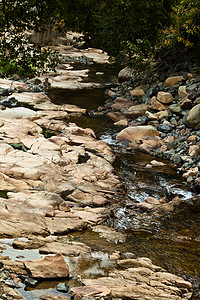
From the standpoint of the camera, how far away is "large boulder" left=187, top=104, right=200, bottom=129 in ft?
43.7

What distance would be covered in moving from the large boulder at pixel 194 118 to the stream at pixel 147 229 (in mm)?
2256

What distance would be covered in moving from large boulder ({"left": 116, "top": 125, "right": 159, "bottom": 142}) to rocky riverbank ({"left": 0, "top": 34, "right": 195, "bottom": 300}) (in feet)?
3.71

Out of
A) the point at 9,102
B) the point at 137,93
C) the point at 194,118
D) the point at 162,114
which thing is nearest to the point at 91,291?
the point at 194,118

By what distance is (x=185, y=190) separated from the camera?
1002 cm

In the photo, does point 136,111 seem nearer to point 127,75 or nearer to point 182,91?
point 182,91

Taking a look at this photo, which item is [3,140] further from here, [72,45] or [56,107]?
[72,45]

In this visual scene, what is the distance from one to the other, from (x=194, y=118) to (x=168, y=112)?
2176mm

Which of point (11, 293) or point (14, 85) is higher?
point (11, 293)

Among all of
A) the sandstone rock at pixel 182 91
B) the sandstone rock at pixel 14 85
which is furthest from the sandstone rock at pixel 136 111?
the sandstone rock at pixel 14 85

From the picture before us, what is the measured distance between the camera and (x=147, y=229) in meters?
7.71

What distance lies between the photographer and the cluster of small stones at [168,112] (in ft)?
39.7

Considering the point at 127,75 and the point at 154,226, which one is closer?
the point at 154,226

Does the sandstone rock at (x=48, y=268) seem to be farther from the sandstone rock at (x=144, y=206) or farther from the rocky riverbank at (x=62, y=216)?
the sandstone rock at (x=144, y=206)

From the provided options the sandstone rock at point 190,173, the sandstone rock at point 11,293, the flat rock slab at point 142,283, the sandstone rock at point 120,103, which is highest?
the sandstone rock at point 11,293
